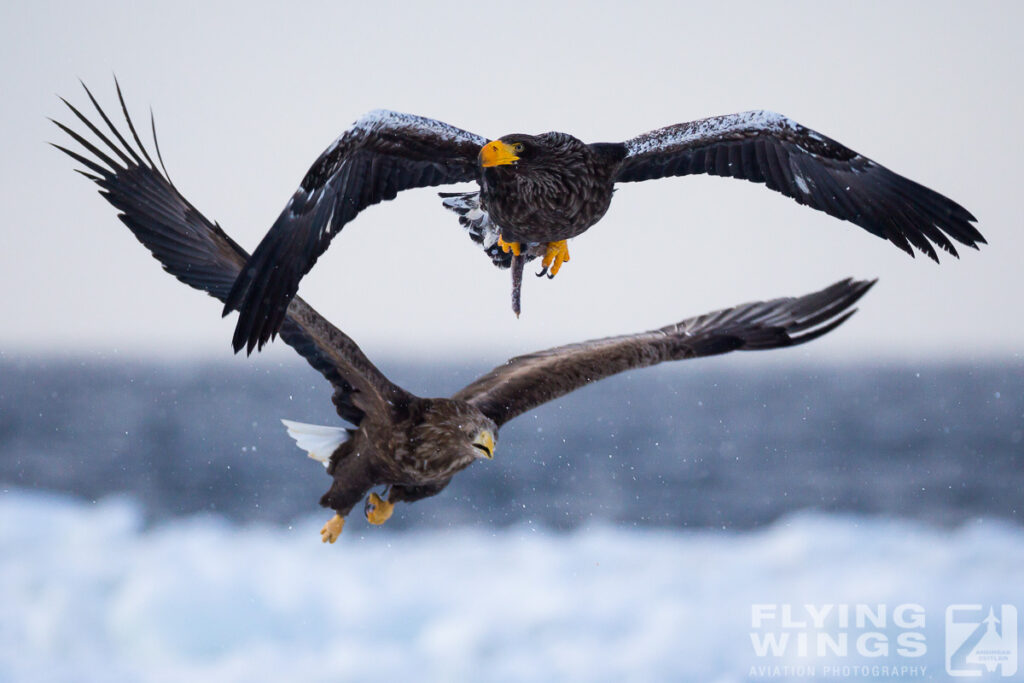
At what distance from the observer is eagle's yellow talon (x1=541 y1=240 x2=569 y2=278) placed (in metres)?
6.20

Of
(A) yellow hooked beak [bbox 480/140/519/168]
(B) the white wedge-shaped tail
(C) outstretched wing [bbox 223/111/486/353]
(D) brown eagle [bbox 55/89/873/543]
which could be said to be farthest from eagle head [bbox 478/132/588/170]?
(B) the white wedge-shaped tail

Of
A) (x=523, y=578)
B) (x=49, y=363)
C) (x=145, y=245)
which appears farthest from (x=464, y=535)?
(x=49, y=363)

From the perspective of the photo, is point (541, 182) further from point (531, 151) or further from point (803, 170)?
point (803, 170)

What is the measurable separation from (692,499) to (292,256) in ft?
68.4

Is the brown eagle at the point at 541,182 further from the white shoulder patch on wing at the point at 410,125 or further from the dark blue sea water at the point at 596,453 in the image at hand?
the dark blue sea water at the point at 596,453

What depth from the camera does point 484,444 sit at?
5270 mm

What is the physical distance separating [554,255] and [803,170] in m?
1.49

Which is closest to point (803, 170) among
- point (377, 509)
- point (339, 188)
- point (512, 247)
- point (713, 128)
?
point (713, 128)

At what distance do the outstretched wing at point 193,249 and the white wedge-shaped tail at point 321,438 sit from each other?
5.7 inches

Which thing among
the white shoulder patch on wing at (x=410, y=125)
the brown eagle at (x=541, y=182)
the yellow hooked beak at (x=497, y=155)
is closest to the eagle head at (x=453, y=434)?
the brown eagle at (x=541, y=182)

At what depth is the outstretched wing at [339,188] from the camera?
4867 mm

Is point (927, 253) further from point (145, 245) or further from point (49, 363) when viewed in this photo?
point (49, 363)

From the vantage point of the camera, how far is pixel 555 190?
5.39 meters

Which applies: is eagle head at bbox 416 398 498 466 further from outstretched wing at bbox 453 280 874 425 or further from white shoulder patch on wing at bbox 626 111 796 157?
white shoulder patch on wing at bbox 626 111 796 157
